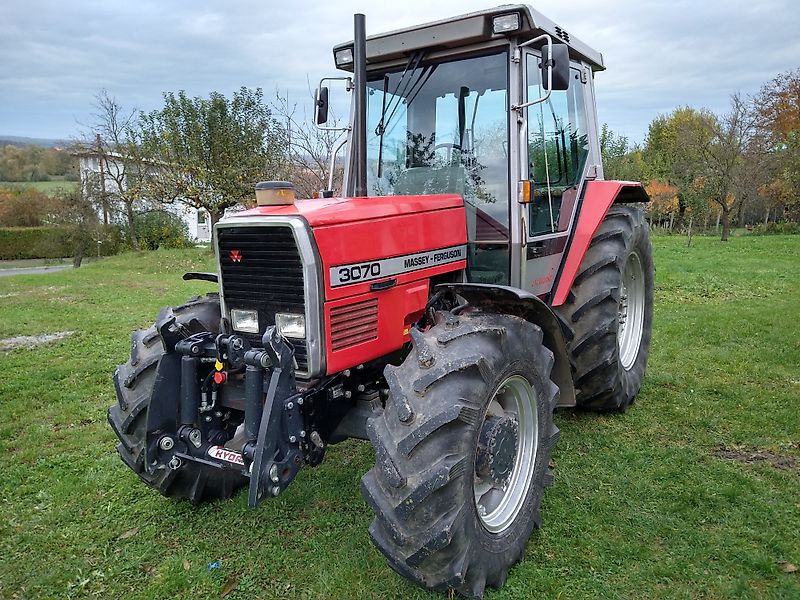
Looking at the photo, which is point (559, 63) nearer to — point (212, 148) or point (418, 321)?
point (418, 321)

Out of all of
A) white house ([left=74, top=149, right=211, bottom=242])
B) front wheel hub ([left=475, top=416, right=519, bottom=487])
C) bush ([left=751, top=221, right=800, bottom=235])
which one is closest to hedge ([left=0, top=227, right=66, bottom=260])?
white house ([left=74, top=149, right=211, bottom=242])

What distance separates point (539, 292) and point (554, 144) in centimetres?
103

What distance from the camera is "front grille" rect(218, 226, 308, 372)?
2832 millimetres

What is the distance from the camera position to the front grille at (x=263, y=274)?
9.29 feet

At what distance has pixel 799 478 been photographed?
3.74m

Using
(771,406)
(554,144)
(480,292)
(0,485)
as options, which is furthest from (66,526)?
(771,406)

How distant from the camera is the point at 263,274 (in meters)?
2.96

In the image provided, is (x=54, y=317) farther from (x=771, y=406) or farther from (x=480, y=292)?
(x=771, y=406)

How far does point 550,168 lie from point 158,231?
22.9 m

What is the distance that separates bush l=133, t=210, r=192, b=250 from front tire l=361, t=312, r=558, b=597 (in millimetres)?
22746

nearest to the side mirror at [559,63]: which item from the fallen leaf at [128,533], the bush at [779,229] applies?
the fallen leaf at [128,533]

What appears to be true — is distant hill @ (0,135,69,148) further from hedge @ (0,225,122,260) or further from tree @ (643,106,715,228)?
tree @ (643,106,715,228)

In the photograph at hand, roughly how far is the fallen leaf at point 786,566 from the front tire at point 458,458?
1146 millimetres

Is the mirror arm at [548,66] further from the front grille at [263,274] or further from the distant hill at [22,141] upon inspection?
the distant hill at [22,141]
